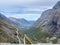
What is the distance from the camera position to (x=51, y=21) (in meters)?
4.20

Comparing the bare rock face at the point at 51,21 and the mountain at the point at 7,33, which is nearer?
the bare rock face at the point at 51,21

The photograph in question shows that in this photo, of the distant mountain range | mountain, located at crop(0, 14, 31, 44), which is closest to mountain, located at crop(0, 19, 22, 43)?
mountain, located at crop(0, 14, 31, 44)

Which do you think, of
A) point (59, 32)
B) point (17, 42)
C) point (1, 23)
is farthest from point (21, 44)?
point (59, 32)

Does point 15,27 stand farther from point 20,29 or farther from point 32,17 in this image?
point 32,17

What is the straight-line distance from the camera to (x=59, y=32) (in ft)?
14.0

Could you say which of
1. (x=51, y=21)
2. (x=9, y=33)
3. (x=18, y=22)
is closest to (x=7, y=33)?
(x=9, y=33)

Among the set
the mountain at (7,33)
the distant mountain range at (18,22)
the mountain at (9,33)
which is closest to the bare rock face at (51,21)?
the distant mountain range at (18,22)

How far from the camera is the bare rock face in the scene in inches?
163

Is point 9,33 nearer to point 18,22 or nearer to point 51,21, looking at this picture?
point 18,22

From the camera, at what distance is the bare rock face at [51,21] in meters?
4.13

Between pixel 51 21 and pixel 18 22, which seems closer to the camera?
pixel 51 21

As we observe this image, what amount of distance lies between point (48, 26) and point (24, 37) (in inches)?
28.4

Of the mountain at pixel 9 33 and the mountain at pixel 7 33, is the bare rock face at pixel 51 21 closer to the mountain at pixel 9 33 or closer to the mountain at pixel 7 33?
the mountain at pixel 9 33

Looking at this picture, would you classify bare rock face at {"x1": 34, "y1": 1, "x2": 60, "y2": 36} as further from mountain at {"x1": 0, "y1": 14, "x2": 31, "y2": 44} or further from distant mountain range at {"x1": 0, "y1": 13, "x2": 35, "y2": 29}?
mountain at {"x1": 0, "y1": 14, "x2": 31, "y2": 44}
